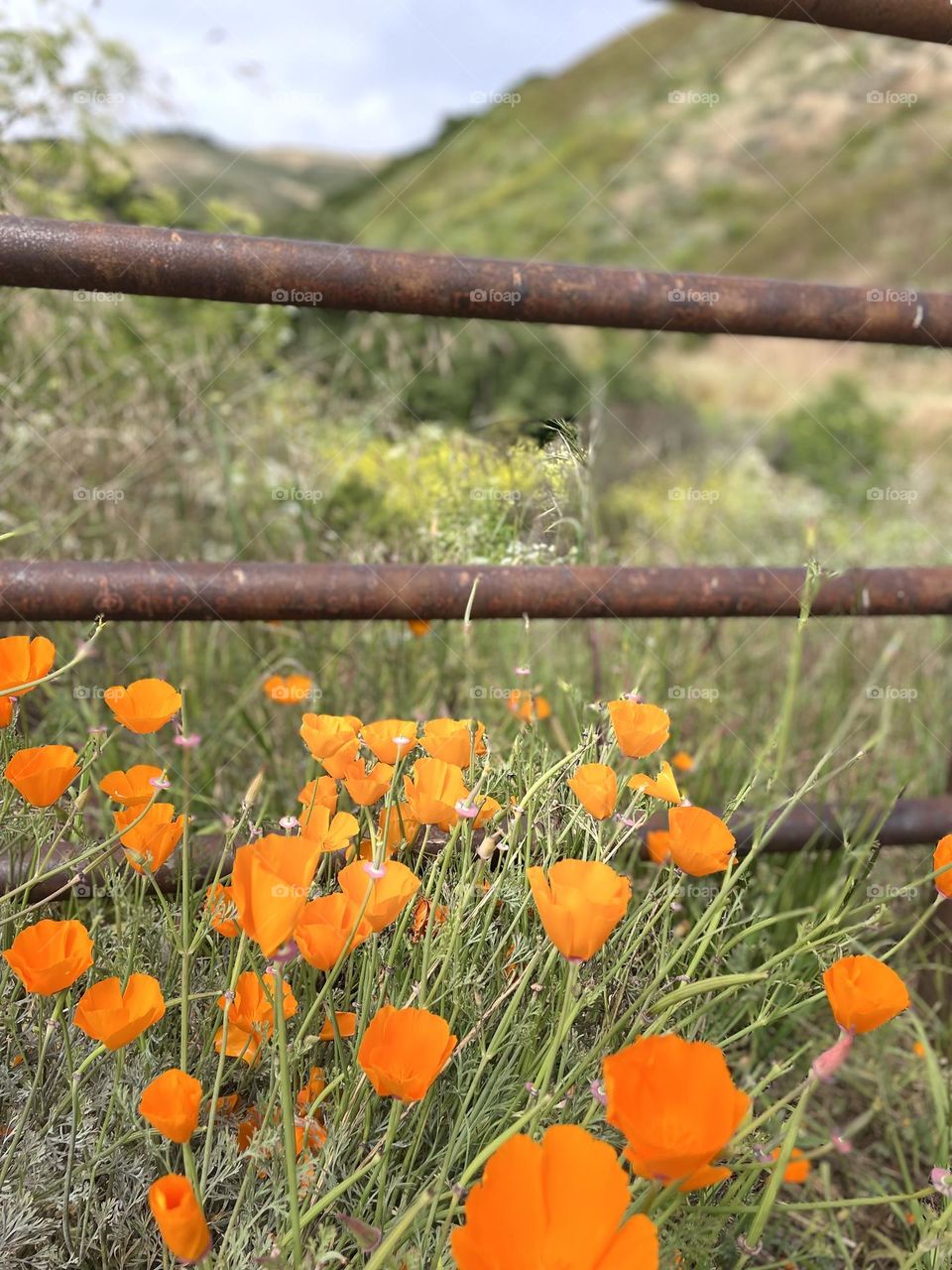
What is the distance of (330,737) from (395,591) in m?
0.45

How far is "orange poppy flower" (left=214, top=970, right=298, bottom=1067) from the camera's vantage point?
33.2 inches

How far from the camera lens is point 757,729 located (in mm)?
2285

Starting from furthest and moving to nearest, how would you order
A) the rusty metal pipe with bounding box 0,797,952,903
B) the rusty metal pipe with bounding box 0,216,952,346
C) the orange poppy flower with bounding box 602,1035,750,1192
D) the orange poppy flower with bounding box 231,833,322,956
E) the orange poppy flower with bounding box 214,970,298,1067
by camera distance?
1. the rusty metal pipe with bounding box 0,797,952,903
2. the rusty metal pipe with bounding box 0,216,952,346
3. the orange poppy flower with bounding box 214,970,298,1067
4. the orange poppy flower with bounding box 231,833,322,956
5. the orange poppy flower with bounding box 602,1035,750,1192

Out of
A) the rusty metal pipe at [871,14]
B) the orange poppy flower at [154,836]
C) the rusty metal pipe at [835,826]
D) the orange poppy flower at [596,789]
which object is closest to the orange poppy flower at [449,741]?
the orange poppy flower at [596,789]

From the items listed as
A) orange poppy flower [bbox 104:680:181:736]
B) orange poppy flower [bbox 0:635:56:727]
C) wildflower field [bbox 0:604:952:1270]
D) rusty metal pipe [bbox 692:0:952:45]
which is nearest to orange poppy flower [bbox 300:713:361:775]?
wildflower field [bbox 0:604:952:1270]

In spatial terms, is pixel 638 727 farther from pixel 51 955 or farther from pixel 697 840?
pixel 51 955

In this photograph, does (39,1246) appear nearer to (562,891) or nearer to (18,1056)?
(18,1056)

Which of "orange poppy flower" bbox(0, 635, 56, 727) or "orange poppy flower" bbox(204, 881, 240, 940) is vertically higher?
"orange poppy flower" bbox(0, 635, 56, 727)

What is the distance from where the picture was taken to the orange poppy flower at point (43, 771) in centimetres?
86

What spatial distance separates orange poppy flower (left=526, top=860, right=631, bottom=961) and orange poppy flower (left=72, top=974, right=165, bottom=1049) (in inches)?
11.1

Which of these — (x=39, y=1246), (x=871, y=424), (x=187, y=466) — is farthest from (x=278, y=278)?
(x=871, y=424)

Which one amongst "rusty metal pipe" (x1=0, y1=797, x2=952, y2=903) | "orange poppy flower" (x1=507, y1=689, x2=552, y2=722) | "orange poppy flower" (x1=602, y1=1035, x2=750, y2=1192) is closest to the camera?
"orange poppy flower" (x1=602, y1=1035, x2=750, y2=1192)

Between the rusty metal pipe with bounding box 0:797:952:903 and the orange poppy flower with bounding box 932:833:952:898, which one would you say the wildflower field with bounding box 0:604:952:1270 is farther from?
the rusty metal pipe with bounding box 0:797:952:903

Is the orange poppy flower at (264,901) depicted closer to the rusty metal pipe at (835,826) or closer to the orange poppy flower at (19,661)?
the orange poppy flower at (19,661)
